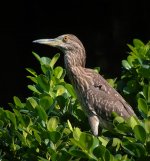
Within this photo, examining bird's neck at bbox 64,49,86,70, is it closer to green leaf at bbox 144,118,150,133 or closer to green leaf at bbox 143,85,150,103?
green leaf at bbox 143,85,150,103

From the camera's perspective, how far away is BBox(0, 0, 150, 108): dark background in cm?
930

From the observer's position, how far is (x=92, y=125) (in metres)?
4.83

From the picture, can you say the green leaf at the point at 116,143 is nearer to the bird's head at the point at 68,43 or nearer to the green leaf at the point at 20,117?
the green leaf at the point at 20,117

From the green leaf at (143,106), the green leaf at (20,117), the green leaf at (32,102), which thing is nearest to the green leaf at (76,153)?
the green leaf at (143,106)

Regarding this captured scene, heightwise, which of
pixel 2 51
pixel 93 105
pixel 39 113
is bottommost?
pixel 2 51

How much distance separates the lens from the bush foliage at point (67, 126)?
151 inches

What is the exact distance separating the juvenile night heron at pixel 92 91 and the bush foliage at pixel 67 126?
0.07 metres

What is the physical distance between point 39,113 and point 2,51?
5.39m

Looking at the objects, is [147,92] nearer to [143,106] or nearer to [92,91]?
[143,106]

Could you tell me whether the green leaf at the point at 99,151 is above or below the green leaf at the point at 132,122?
below

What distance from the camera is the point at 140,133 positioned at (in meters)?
3.84

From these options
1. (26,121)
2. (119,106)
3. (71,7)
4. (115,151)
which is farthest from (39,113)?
(71,7)

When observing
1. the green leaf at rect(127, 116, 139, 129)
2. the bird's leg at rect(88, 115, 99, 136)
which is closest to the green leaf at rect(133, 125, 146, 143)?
the green leaf at rect(127, 116, 139, 129)

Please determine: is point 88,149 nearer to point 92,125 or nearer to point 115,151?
point 115,151
